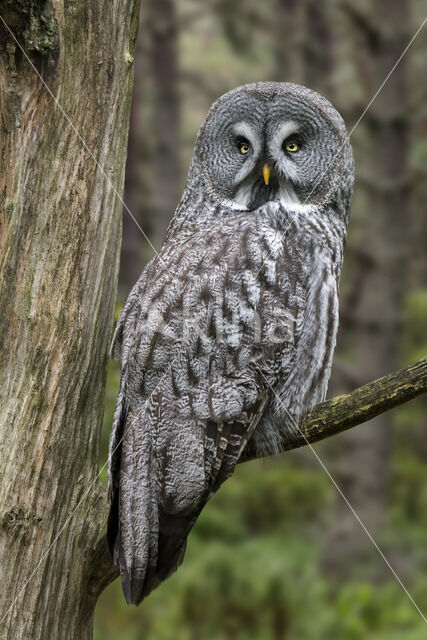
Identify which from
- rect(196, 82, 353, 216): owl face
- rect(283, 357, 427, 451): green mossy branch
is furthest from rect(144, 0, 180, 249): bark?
rect(283, 357, 427, 451): green mossy branch

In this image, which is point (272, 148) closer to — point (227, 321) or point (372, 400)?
point (227, 321)

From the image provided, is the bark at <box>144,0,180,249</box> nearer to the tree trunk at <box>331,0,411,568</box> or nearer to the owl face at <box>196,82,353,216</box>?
the tree trunk at <box>331,0,411,568</box>

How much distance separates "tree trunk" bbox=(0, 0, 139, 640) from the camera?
211 centimetres

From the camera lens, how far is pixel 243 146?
2779 millimetres

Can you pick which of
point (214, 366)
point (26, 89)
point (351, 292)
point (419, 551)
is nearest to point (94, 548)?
point (214, 366)

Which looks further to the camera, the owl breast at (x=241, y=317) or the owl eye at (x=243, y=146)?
the owl eye at (x=243, y=146)

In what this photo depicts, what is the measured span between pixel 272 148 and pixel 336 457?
19.8ft

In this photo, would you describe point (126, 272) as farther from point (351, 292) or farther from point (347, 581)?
point (347, 581)

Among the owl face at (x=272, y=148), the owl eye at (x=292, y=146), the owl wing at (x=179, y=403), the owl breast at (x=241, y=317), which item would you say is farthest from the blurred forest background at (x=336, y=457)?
the owl eye at (x=292, y=146)

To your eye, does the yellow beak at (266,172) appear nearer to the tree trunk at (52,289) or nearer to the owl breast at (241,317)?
the owl breast at (241,317)

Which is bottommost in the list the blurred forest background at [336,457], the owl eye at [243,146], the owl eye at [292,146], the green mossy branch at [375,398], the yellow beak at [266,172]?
the blurred forest background at [336,457]

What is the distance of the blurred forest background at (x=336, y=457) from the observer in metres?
4.43

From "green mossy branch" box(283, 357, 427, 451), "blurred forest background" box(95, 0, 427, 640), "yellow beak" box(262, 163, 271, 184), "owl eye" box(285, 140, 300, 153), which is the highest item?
"owl eye" box(285, 140, 300, 153)

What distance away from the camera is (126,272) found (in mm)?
7516
